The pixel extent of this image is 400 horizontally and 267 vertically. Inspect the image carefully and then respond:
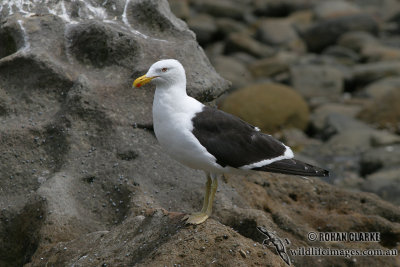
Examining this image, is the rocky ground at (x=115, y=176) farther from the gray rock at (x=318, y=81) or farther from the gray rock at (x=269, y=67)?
the gray rock at (x=269, y=67)

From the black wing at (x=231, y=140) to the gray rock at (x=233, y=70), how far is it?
14.3 metres

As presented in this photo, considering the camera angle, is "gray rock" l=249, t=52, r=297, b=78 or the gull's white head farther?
"gray rock" l=249, t=52, r=297, b=78

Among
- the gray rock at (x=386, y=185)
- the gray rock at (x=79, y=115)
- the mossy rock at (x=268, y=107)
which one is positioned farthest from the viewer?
the mossy rock at (x=268, y=107)

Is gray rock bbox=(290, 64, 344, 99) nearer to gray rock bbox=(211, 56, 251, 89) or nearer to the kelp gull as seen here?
gray rock bbox=(211, 56, 251, 89)

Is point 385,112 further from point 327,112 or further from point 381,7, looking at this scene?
point 381,7

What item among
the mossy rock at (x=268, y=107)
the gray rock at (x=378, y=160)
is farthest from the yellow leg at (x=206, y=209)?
the mossy rock at (x=268, y=107)

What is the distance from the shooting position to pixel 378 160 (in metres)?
12.5

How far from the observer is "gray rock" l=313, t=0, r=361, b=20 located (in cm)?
2675

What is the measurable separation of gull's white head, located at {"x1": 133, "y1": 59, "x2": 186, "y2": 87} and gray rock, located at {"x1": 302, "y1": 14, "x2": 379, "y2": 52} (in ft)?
66.1

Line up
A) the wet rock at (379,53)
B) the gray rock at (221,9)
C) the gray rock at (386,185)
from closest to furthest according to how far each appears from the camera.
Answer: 1. the gray rock at (386,185)
2. the wet rock at (379,53)
3. the gray rock at (221,9)

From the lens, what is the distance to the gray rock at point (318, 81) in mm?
19297

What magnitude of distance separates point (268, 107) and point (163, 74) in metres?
11.0

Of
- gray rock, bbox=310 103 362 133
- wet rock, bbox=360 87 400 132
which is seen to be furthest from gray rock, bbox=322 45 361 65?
wet rock, bbox=360 87 400 132

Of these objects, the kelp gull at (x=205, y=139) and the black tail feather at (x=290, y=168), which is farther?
the black tail feather at (x=290, y=168)
